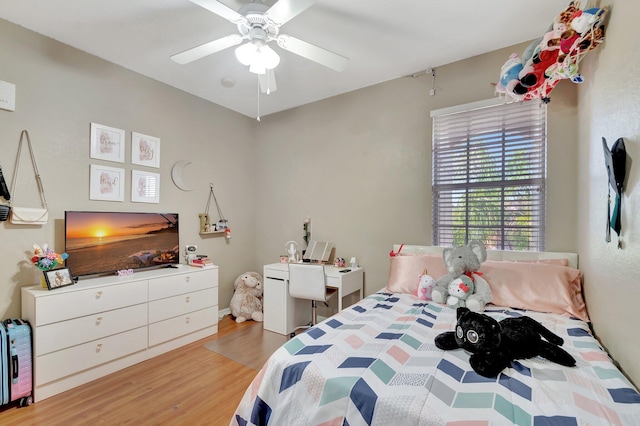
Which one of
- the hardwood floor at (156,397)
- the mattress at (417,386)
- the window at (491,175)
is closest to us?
the mattress at (417,386)

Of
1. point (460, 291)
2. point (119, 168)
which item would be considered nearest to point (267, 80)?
point (119, 168)

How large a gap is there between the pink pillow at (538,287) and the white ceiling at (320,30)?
176cm

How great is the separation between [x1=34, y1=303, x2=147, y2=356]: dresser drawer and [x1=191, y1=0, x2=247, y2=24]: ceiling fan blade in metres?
2.38

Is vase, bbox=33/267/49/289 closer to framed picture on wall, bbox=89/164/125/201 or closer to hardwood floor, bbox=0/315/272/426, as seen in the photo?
framed picture on wall, bbox=89/164/125/201

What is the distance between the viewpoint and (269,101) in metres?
3.71

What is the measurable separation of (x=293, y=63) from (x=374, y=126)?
3.54ft

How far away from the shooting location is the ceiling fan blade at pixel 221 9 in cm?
158

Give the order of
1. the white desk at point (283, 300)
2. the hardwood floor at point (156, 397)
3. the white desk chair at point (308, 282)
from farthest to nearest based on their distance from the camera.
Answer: the white desk at point (283, 300), the white desk chair at point (308, 282), the hardwood floor at point (156, 397)

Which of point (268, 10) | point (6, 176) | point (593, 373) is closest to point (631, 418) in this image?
point (593, 373)

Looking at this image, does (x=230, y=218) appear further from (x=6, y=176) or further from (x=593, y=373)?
(x=593, y=373)

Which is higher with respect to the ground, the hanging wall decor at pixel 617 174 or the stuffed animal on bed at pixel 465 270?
the hanging wall decor at pixel 617 174

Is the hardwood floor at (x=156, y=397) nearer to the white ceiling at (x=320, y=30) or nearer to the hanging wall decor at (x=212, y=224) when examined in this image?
the hanging wall decor at (x=212, y=224)

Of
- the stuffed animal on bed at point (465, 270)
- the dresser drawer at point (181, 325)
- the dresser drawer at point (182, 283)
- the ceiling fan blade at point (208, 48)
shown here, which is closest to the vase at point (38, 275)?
the dresser drawer at point (182, 283)

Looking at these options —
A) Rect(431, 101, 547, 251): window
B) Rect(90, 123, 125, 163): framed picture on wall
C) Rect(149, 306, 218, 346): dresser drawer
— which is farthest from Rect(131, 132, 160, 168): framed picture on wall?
Rect(431, 101, 547, 251): window
